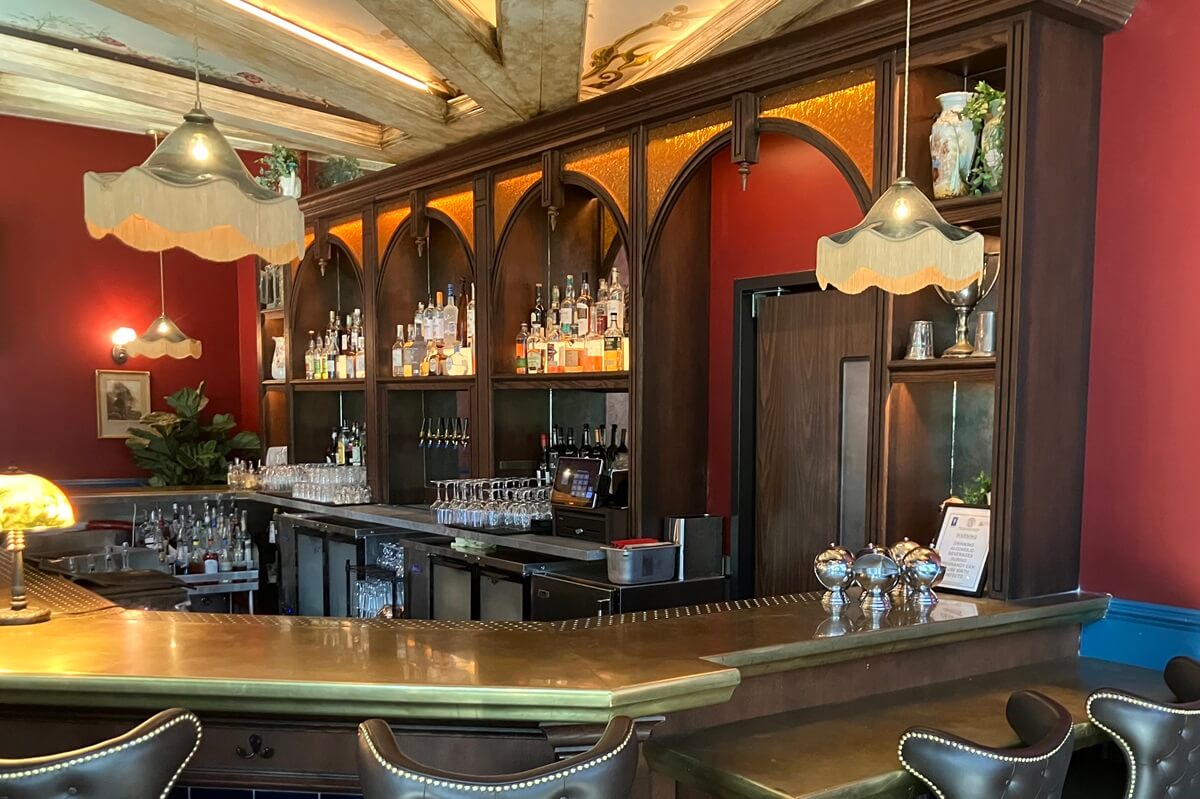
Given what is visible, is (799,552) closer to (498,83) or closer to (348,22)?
(498,83)

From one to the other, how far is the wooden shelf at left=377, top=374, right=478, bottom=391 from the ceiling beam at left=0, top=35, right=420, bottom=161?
1.43m

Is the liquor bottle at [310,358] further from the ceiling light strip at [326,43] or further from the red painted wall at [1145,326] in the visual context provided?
the red painted wall at [1145,326]

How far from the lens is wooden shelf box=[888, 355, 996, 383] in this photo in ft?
9.61

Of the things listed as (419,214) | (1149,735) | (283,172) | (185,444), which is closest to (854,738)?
(1149,735)

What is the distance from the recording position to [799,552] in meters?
4.02

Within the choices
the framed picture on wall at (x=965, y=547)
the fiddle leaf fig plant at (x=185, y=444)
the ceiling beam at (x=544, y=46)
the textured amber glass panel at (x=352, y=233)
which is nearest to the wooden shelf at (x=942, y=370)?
the framed picture on wall at (x=965, y=547)

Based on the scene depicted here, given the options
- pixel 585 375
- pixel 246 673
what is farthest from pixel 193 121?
pixel 585 375

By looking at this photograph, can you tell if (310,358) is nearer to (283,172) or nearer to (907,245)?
(283,172)

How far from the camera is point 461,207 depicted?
5.19 m

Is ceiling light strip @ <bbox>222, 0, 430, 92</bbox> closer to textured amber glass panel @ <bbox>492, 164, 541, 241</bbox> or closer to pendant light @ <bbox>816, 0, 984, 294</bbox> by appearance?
textured amber glass panel @ <bbox>492, 164, 541, 241</bbox>

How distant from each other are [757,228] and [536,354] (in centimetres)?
127

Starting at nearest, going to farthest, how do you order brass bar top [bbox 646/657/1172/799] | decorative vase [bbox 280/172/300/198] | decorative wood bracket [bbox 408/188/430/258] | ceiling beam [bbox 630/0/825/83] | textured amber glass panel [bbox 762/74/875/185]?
brass bar top [bbox 646/657/1172/799] → textured amber glass panel [bbox 762/74/875/185] → ceiling beam [bbox 630/0/825/83] → decorative wood bracket [bbox 408/188/430/258] → decorative vase [bbox 280/172/300/198]

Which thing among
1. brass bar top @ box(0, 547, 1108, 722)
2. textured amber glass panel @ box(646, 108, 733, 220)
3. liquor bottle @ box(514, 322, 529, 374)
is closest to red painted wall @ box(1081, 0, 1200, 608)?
brass bar top @ box(0, 547, 1108, 722)

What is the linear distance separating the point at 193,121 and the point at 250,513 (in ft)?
16.3
